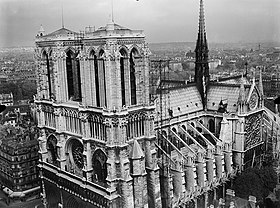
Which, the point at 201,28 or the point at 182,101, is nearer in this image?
the point at 182,101

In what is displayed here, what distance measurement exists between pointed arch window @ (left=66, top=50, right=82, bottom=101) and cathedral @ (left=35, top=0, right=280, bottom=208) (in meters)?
0.06

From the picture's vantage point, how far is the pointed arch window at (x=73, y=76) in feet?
74.0

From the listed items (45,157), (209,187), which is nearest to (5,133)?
(45,157)

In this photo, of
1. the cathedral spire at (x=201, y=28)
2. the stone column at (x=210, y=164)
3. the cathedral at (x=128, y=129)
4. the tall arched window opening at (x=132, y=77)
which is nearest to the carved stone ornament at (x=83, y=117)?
the cathedral at (x=128, y=129)

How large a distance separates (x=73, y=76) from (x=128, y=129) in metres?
5.41

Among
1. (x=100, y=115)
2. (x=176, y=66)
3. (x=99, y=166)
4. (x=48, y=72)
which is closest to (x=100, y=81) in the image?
(x=100, y=115)

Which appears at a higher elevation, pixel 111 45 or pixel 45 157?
pixel 111 45

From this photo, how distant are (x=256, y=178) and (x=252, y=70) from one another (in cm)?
1344

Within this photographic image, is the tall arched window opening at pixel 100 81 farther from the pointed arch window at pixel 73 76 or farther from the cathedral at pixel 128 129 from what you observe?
the pointed arch window at pixel 73 76

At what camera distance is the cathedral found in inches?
771

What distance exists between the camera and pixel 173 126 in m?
26.2

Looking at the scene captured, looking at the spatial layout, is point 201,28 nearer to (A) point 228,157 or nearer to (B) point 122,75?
(A) point 228,157

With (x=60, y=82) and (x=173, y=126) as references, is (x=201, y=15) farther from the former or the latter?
(x=60, y=82)

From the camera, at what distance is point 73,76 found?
22828 millimetres
